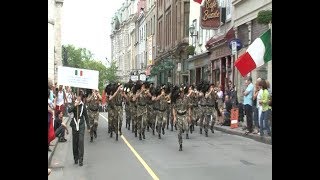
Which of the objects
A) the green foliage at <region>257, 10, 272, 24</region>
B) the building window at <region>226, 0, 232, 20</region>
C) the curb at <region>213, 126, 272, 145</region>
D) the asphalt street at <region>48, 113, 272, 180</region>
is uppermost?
the building window at <region>226, 0, 232, 20</region>

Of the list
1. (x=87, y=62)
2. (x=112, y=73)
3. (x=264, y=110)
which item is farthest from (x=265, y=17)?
(x=87, y=62)

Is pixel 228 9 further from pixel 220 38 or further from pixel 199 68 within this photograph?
pixel 199 68

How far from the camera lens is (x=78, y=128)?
12.0 m

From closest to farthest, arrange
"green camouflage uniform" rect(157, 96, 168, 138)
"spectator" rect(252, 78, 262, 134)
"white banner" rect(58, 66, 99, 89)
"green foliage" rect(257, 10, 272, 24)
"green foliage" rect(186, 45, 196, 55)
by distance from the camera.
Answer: "white banner" rect(58, 66, 99, 89), "spectator" rect(252, 78, 262, 134), "green camouflage uniform" rect(157, 96, 168, 138), "green foliage" rect(257, 10, 272, 24), "green foliage" rect(186, 45, 196, 55)

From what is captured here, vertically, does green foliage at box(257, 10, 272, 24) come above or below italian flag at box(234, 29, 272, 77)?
above

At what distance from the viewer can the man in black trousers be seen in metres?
11.9

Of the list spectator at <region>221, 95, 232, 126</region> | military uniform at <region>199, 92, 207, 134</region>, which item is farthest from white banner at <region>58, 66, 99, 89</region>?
spectator at <region>221, 95, 232, 126</region>

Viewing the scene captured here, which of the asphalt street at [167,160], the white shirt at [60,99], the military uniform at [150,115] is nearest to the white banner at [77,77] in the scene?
the asphalt street at [167,160]

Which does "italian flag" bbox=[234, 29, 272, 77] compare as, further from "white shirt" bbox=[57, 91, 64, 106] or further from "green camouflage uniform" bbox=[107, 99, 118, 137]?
"white shirt" bbox=[57, 91, 64, 106]

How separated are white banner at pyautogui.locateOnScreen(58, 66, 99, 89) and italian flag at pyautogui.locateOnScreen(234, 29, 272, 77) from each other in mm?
3435

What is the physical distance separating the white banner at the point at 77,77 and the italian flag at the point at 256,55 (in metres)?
3.44

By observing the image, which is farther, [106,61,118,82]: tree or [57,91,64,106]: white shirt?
[106,61,118,82]: tree
